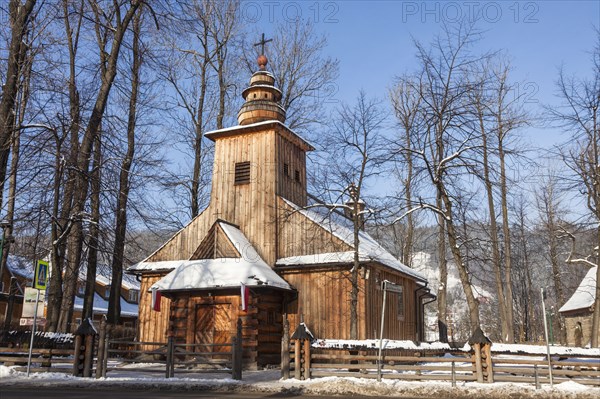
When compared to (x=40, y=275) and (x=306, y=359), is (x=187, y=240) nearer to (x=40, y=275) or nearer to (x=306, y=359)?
(x=40, y=275)

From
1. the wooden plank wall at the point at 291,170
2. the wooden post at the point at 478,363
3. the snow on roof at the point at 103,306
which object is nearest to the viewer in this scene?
the wooden post at the point at 478,363

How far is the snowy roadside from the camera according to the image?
12.9 meters

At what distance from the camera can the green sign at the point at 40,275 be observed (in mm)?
14586

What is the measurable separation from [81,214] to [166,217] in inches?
550

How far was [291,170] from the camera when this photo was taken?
998 inches

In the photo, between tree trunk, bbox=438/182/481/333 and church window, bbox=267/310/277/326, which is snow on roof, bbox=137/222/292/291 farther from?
tree trunk, bbox=438/182/481/333

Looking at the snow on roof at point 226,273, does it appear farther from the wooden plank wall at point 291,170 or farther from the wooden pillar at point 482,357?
the wooden pillar at point 482,357

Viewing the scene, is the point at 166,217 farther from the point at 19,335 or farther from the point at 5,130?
the point at 5,130

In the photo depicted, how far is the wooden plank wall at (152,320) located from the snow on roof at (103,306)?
24.1 meters

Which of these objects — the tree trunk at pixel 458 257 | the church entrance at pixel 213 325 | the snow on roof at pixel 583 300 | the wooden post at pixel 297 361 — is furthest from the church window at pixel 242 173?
the snow on roof at pixel 583 300

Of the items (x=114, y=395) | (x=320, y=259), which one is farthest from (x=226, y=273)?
(x=114, y=395)

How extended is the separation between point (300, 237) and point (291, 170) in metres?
4.11

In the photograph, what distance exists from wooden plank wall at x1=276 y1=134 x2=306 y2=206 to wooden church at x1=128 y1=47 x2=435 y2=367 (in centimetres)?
5

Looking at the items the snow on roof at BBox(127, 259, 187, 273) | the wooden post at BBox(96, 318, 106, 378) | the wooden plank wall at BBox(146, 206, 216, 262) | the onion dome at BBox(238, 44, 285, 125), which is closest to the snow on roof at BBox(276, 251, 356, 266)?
the wooden plank wall at BBox(146, 206, 216, 262)
